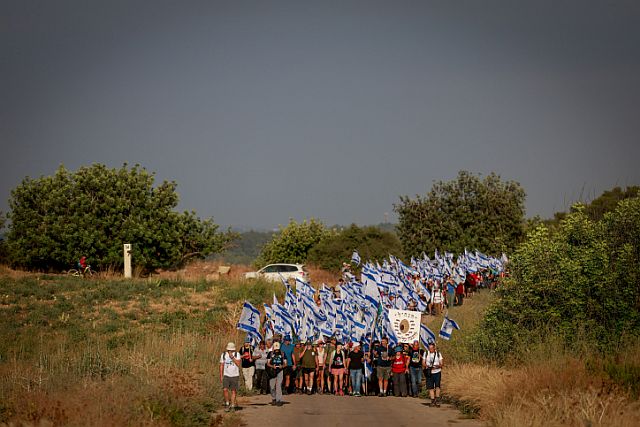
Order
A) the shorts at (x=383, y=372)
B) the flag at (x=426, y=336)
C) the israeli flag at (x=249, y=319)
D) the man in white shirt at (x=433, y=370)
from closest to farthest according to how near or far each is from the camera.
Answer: the man in white shirt at (x=433, y=370), the shorts at (x=383, y=372), the flag at (x=426, y=336), the israeli flag at (x=249, y=319)

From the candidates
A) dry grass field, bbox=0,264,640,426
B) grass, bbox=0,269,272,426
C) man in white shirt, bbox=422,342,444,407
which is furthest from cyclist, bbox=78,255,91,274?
man in white shirt, bbox=422,342,444,407

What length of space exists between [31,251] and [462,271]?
28.2 m

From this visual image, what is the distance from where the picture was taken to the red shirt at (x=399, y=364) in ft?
79.3

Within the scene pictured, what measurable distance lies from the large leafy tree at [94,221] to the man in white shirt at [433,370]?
36.2 metres

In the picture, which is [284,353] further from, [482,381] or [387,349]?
[482,381]

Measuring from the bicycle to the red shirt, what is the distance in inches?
1231

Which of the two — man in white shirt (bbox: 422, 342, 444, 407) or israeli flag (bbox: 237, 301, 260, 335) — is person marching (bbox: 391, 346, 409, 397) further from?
israeli flag (bbox: 237, 301, 260, 335)

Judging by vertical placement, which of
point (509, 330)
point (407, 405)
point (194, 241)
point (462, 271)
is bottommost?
point (407, 405)

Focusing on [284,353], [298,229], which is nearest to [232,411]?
[284,353]

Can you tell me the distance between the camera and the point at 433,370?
2205 cm

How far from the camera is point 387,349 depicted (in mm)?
25000

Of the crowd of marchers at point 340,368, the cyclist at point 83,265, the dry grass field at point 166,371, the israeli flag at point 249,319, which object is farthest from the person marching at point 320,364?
the cyclist at point 83,265

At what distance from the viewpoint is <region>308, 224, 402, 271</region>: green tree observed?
6131 cm

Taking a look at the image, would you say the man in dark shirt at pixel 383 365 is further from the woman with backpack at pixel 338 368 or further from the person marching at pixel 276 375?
the person marching at pixel 276 375
